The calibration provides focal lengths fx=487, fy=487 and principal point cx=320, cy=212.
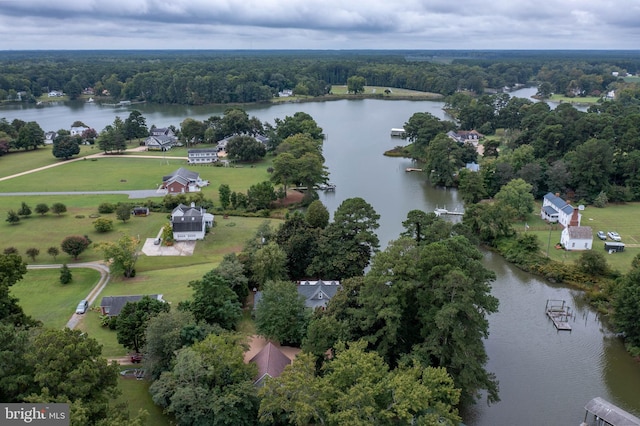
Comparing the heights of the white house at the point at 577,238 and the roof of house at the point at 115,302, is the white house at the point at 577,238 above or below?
above

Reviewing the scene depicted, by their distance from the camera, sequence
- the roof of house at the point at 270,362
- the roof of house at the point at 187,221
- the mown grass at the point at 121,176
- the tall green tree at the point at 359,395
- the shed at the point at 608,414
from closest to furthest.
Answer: the tall green tree at the point at 359,395, the shed at the point at 608,414, the roof of house at the point at 270,362, the roof of house at the point at 187,221, the mown grass at the point at 121,176

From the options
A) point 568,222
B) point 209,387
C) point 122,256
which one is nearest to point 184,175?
point 122,256

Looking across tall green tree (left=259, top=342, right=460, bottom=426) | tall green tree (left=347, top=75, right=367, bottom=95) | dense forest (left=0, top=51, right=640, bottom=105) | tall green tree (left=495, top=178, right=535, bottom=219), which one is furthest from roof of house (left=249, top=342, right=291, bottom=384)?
tall green tree (left=347, top=75, right=367, bottom=95)

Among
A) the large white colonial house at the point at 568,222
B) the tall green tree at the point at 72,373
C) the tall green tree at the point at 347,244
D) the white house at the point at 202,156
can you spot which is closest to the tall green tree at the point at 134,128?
the white house at the point at 202,156

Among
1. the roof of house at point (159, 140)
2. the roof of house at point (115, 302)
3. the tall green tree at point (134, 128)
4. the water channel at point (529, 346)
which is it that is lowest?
the water channel at point (529, 346)

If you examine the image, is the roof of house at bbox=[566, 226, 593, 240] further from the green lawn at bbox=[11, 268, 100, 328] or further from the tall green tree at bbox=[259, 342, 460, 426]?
the green lawn at bbox=[11, 268, 100, 328]

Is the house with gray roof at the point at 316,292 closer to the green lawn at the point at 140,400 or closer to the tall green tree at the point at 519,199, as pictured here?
the green lawn at the point at 140,400

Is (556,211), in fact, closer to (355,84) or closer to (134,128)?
(134,128)
